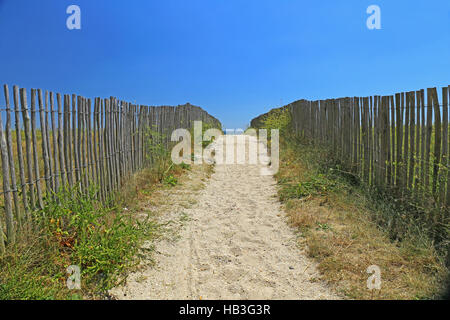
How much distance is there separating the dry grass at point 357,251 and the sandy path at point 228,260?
193 millimetres

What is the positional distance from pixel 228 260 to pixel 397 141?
302 cm

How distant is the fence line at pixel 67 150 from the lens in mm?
3068

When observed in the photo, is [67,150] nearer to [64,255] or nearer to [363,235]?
[64,255]

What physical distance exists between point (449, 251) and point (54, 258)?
386cm

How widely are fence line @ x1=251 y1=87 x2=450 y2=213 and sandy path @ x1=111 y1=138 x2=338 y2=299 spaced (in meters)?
1.73

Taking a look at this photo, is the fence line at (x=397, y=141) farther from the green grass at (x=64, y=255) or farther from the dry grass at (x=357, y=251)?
the green grass at (x=64, y=255)

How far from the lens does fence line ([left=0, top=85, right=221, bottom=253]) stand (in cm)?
307

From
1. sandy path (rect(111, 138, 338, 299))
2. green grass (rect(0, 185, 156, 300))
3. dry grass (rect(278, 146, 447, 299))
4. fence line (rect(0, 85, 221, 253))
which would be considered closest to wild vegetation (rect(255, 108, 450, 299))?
dry grass (rect(278, 146, 447, 299))

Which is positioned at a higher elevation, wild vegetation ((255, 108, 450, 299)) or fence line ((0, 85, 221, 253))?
fence line ((0, 85, 221, 253))

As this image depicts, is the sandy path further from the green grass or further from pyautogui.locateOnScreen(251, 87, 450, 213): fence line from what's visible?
pyautogui.locateOnScreen(251, 87, 450, 213): fence line

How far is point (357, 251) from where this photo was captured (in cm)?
350
